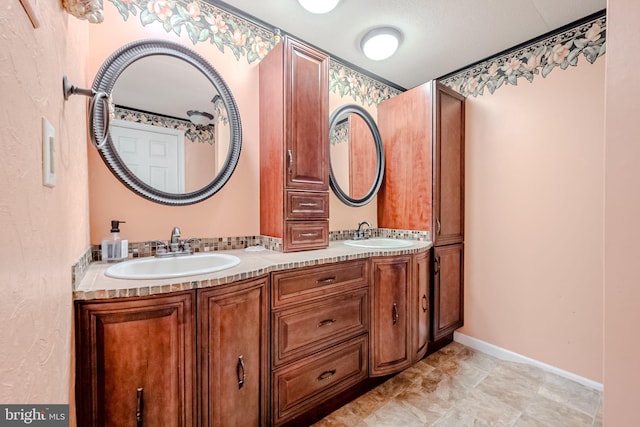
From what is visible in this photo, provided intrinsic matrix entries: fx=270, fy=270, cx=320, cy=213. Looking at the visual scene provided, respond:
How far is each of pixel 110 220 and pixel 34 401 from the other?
1075 mm

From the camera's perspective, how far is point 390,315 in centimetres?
175

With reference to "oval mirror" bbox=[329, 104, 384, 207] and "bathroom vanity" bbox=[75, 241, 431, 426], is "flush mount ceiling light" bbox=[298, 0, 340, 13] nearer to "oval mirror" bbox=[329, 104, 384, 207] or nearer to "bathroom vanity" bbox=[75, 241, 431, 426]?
"oval mirror" bbox=[329, 104, 384, 207]

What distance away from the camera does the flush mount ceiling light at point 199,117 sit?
1.61 meters

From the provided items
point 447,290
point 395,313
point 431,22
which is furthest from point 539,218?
point 431,22

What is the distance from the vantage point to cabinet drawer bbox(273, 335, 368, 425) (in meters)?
1.33

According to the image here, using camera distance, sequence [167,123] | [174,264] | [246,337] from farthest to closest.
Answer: [167,123] → [174,264] → [246,337]

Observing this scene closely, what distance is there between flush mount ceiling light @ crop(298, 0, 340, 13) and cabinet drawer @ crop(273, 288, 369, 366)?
1701mm

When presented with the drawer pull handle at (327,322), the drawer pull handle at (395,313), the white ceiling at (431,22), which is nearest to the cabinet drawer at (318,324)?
the drawer pull handle at (327,322)

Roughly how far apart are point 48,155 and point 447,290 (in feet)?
8.01

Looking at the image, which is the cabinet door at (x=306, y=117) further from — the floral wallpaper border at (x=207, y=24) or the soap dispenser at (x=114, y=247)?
the soap dispenser at (x=114, y=247)

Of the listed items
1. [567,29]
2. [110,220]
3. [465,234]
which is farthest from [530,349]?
[110,220]

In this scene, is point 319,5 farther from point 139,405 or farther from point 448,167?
point 139,405

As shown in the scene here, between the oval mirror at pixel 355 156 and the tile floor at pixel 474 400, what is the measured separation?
4.61ft

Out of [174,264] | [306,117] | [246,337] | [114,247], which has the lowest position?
[246,337]
